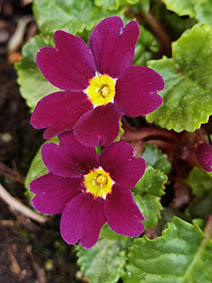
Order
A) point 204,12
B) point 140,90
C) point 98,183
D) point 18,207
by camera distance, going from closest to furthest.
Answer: point 140,90 → point 98,183 → point 204,12 → point 18,207

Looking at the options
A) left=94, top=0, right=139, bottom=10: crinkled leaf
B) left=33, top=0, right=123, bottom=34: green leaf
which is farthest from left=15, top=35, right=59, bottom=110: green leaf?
left=94, top=0, right=139, bottom=10: crinkled leaf

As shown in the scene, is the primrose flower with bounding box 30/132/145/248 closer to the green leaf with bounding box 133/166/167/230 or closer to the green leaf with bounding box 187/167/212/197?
the green leaf with bounding box 133/166/167/230

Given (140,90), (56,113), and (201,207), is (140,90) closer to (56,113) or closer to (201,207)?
(56,113)

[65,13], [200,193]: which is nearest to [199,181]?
[200,193]

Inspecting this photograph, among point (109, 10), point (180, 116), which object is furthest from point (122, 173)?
point (109, 10)

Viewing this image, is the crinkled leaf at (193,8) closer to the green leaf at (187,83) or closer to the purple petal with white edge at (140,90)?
the green leaf at (187,83)

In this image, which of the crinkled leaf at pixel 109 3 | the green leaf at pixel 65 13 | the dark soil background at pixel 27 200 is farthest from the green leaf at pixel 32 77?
the dark soil background at pixel 27 200
